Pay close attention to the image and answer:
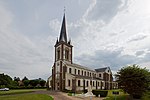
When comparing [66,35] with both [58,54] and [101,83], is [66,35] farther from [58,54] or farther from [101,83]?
[101,83]

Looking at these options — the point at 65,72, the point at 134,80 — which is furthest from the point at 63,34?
the point at 134,80

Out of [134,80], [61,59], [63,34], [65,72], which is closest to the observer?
[134,80]

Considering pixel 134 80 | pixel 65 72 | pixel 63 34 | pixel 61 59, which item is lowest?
pixel 134 80

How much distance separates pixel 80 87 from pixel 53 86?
959 centimetres

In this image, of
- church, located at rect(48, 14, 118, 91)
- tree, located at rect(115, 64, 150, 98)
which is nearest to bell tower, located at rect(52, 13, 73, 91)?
church, located at rect(48, 14, 118, 91)

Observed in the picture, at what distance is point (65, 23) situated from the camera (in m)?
62.0

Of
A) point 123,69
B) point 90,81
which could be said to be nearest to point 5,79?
point 90,81

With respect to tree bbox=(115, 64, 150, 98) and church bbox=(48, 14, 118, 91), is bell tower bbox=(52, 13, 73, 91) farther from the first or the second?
tree bbox=(115, 64, 150, 98)

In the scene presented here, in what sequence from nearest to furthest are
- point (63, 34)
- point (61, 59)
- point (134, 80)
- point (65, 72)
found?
point (134, 80) → point (65, 72) → point (61, 59) → point (63, 34)

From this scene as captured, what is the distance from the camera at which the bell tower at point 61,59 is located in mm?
53375

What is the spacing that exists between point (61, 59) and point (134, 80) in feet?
104

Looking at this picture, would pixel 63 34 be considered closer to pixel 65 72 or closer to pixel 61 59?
pixel 61 59

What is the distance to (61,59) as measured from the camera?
5497 centimetres

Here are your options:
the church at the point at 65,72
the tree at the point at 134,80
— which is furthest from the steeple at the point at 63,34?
the tree at the point at 134,80
